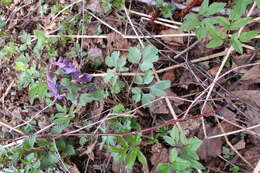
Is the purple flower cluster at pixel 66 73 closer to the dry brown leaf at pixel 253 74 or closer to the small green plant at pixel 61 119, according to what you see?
the small green plant at pixel 61 119

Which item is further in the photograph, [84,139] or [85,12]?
[85,12]

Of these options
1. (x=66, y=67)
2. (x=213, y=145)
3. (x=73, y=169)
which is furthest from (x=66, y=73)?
(x=213, y=145)

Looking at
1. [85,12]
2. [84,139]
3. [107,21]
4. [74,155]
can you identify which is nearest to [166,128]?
[84,139]

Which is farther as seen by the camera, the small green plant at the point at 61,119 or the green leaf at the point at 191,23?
the small green plant at the point at 61,119

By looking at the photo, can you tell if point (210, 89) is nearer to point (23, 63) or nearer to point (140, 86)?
point (140, 86)

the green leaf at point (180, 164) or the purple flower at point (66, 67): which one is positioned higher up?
the purple flower at point (66, 67)

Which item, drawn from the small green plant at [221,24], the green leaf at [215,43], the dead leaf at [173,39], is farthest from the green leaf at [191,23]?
the dead leaf at [173,39]
